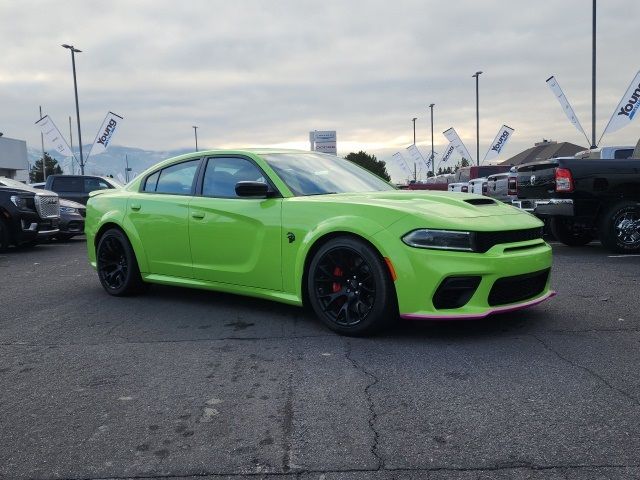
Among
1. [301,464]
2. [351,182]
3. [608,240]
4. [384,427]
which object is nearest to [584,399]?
[384,427]

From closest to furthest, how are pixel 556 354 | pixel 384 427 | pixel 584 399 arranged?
pixel 384 427
pixel 584 399
pixel 556 354

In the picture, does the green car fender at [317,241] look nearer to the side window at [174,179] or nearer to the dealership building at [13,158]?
the side window at [174,179]

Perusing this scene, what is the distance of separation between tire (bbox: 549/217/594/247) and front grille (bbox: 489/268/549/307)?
584 cm

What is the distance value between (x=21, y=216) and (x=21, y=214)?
40 mm

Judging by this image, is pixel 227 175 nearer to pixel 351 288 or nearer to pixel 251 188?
pixel 251 188

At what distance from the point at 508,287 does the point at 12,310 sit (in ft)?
15.2

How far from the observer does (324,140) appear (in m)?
32.1

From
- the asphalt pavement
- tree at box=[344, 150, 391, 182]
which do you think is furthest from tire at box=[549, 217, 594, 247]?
tree at box=[344, 150, 391, 182]

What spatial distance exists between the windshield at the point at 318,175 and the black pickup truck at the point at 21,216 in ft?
24.9

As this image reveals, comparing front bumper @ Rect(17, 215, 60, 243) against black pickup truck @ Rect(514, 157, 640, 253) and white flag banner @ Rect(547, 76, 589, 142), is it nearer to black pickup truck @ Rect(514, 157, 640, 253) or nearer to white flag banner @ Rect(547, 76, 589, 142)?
black pickup truck @ Rect(514, 157, 640, 253)

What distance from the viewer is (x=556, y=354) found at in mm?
3938

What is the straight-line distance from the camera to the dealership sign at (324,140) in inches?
1256

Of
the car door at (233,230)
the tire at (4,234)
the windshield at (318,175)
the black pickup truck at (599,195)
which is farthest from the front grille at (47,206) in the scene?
the black pickup truck at (599,195)

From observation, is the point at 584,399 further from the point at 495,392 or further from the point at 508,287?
the point at 508,287
